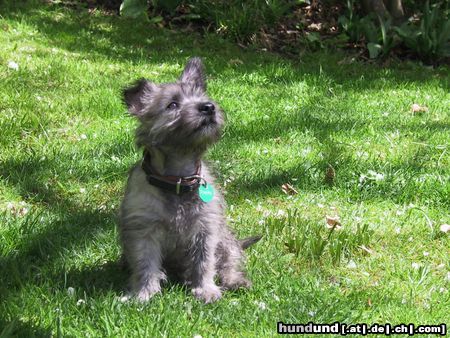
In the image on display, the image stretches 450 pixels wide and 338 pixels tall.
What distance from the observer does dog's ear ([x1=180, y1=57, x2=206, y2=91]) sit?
12.4ft

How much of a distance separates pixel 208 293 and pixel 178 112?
1.01 meters

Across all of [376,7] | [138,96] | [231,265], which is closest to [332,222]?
[231,265]

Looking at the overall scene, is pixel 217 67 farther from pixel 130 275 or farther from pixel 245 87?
pixel 130 275

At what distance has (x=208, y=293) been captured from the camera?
3529mm

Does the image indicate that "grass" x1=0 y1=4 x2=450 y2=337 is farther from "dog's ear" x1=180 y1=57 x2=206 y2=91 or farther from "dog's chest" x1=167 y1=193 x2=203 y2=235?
"dog's ear" x1=180 y1=57 x2=206 y2=91

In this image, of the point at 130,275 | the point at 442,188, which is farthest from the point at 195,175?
the point at 442,188

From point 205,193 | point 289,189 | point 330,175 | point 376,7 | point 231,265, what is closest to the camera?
point 205,193

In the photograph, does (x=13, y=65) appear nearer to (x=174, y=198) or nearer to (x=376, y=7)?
(x=174, y=198)

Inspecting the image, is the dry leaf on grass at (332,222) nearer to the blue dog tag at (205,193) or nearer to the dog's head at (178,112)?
the blue dog tag at (205,193)

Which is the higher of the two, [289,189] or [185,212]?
[185,212]

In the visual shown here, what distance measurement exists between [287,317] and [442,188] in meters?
2.22

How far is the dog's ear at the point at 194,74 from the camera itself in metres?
3.79

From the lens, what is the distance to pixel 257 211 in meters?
4.71

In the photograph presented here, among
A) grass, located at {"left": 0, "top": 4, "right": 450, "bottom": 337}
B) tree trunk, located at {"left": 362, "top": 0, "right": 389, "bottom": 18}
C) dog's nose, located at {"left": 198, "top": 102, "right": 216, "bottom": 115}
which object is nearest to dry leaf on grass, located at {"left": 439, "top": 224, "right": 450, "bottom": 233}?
grass, located at {"left": 0, "top": 4, "right": 450, "bottom": 337}
